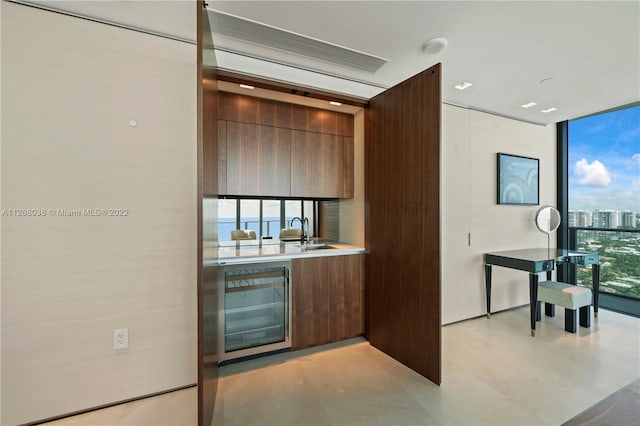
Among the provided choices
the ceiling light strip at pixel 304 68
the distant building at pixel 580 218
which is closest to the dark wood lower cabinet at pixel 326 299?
the ceiling light strip at pixel 304 68

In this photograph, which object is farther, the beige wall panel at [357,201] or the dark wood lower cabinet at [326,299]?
the beige wall panel at [357,201]

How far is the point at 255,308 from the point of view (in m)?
2.23

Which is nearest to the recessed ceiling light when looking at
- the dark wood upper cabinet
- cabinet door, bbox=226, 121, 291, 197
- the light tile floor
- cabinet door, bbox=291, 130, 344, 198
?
the dark wood upper cabinet

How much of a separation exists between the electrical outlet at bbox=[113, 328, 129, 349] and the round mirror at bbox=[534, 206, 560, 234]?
4622 mm

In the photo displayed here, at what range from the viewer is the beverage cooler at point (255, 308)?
2.12 m

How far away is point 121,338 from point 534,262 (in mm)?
3603

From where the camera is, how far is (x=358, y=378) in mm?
1982

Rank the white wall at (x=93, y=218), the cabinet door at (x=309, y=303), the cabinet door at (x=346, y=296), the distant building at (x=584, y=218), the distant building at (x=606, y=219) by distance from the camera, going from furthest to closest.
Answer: the distant building at (x=584, y=218) < the distant building at (x=606, y=219) < the cabinet door at (x=346, y=296) < the cabinet door at (x=309, y=303) < the white wall at (x=93, y=218)

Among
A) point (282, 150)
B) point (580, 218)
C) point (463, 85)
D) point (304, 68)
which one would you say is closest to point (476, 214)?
point (463, 85)

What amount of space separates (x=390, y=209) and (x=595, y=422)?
180cm

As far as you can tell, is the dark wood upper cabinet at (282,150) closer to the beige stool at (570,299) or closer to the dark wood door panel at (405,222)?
the dark wood door panel at (405,222)

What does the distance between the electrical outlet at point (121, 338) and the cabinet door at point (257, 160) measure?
4.08 feet

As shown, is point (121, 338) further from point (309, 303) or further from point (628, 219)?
point (628, 219)

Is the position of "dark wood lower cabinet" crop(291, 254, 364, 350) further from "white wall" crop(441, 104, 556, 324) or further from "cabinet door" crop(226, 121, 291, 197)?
"white wall" crop(441, 104, 556, 324)
